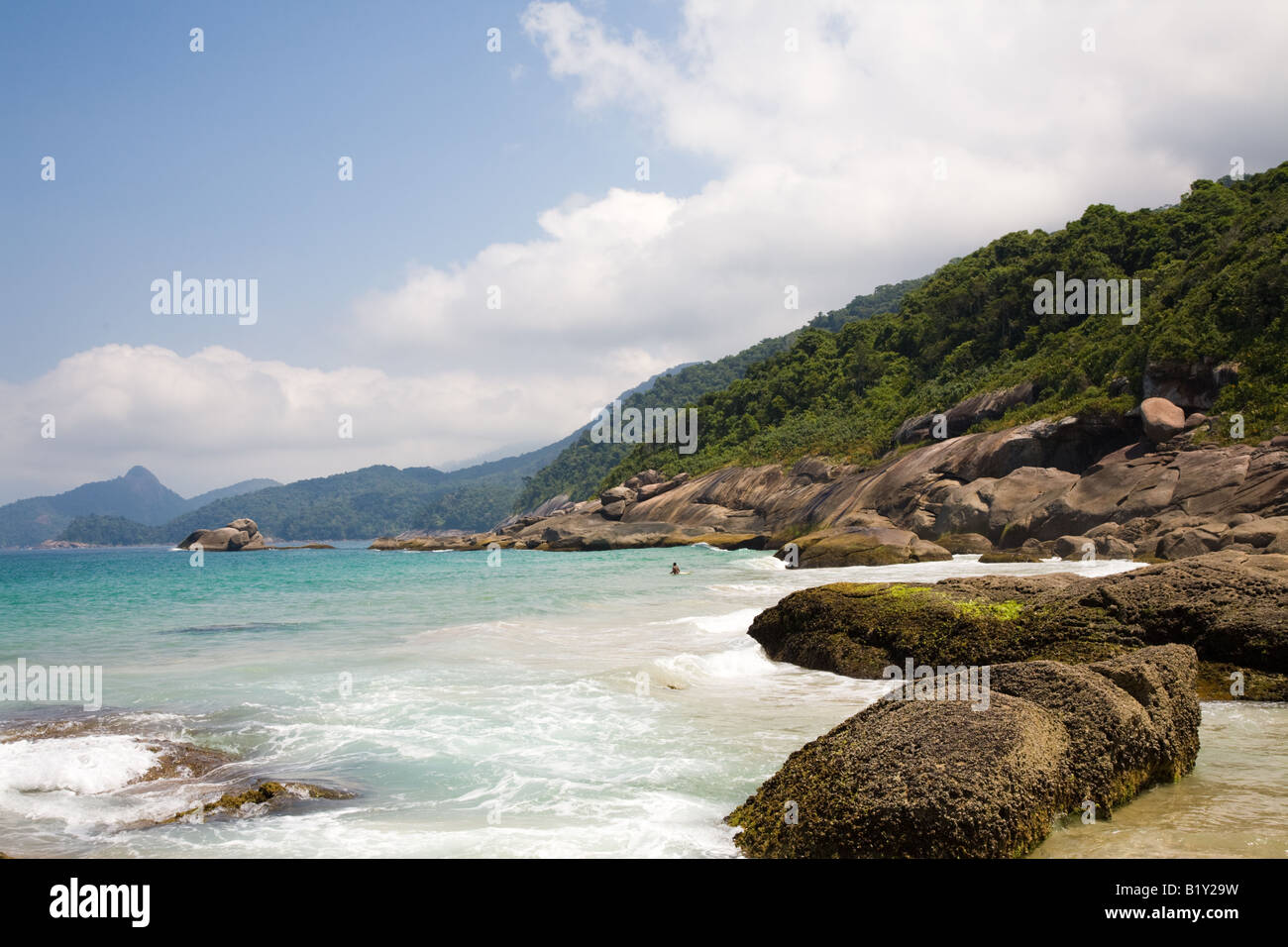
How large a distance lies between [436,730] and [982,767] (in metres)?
7.23

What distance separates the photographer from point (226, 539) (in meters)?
108

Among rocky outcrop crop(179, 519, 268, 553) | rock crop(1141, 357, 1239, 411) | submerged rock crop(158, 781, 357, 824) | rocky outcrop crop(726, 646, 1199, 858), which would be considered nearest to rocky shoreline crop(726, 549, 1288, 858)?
rocky outcrop crop(726, 646, 1199, 858)

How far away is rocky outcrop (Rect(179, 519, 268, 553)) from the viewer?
107375 millimetres

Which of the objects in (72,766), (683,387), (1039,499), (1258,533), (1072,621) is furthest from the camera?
(683,387)

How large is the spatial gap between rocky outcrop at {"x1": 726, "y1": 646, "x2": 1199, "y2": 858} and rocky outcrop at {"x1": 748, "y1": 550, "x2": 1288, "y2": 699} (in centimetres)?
353

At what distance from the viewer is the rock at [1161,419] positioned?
3350 centimetres

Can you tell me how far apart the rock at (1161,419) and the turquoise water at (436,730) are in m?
22.0

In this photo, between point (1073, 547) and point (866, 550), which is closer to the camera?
point (1073, 547)

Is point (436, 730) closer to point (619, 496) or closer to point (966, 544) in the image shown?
point (966, 544)

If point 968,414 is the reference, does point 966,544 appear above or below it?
below

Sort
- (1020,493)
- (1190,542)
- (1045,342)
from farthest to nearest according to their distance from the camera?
(1045,342), (1020,493), (1190,542)

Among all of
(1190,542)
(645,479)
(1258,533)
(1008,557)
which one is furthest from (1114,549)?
(645,479)
